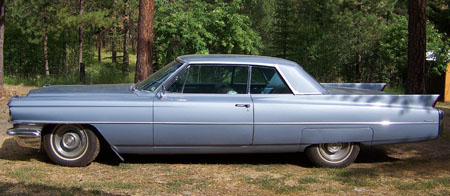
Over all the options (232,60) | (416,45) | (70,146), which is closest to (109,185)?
(70,146)

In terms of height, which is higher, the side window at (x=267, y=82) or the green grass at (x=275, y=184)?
the side window at (x=267, y=82)

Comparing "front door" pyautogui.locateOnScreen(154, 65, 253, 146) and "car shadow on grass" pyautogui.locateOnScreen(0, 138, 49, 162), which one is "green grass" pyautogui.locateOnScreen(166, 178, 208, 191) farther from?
"car shadow on grass" pyautogui.locateOnScreen(0, 138, 49, 162)

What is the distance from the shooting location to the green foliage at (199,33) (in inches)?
577

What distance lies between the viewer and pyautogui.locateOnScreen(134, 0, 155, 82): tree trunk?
10.8 m

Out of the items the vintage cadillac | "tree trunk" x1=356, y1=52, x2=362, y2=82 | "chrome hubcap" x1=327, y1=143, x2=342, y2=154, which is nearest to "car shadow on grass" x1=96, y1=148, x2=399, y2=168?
"chrome hubcap" x1=327, y1=143, x2=342, y2=154

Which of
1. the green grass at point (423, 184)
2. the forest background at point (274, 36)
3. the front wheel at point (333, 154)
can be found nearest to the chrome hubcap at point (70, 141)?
the front wheel at point (333, 154)

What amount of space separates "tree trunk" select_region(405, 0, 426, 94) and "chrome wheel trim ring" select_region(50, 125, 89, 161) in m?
5.87

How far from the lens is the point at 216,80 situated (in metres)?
6.24

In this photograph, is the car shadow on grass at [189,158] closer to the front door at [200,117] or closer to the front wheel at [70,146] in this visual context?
the front wheel at [70,146]

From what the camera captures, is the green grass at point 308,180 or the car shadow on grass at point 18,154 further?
the car shadow on grass at point 18,154

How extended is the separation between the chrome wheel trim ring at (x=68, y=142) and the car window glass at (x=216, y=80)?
1336 mm

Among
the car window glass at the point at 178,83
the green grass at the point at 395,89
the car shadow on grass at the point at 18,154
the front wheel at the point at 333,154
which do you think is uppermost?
the car window glass at the point at 178,83

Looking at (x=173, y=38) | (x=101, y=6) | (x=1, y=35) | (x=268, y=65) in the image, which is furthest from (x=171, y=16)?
(x=268, y=65)

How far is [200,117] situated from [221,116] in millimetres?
252
